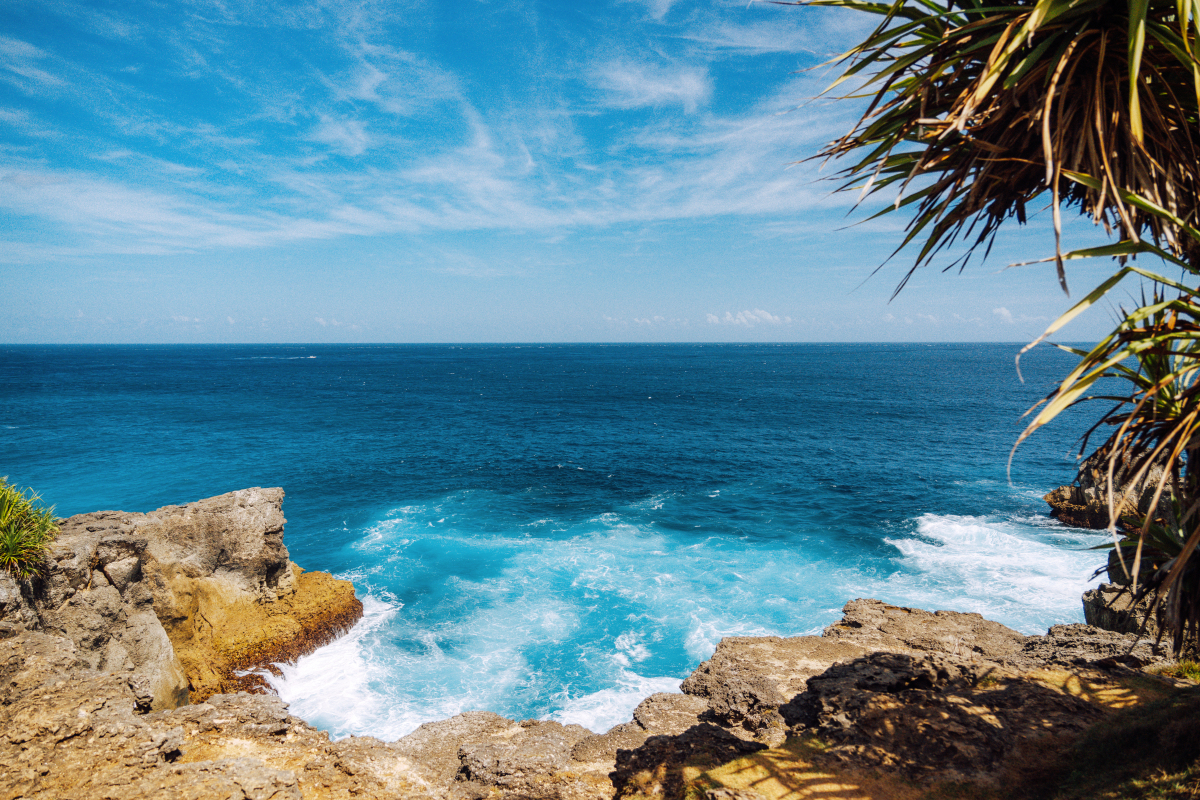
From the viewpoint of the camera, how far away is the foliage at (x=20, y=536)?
12766mm

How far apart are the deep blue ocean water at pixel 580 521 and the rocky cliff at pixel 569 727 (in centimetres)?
559

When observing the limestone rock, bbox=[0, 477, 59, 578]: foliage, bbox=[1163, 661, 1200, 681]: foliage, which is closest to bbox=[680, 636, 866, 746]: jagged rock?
the limestone rock

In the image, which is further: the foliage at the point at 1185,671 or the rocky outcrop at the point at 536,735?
the foliage at the point at 1185,671

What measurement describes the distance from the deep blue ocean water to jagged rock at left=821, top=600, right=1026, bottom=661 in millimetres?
4407

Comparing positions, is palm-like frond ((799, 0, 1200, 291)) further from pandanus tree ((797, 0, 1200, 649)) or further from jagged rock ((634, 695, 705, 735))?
jagged rock ((634, 695, 705, 735))

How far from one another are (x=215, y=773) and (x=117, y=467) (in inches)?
2057

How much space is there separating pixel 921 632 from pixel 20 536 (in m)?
26.3

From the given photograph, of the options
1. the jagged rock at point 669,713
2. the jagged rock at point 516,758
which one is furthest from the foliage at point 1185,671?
the jagged rock at point 516,758

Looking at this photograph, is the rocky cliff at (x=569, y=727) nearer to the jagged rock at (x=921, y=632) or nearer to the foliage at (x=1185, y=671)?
the jagged rock at (x=921, y=632)

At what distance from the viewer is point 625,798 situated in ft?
32.3

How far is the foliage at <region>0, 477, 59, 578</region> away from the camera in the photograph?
12766mm

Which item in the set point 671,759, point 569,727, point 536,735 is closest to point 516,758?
point 536,735

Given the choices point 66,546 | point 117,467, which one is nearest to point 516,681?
point 66,546

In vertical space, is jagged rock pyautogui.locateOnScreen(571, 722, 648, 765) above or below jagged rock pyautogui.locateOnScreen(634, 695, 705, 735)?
above
